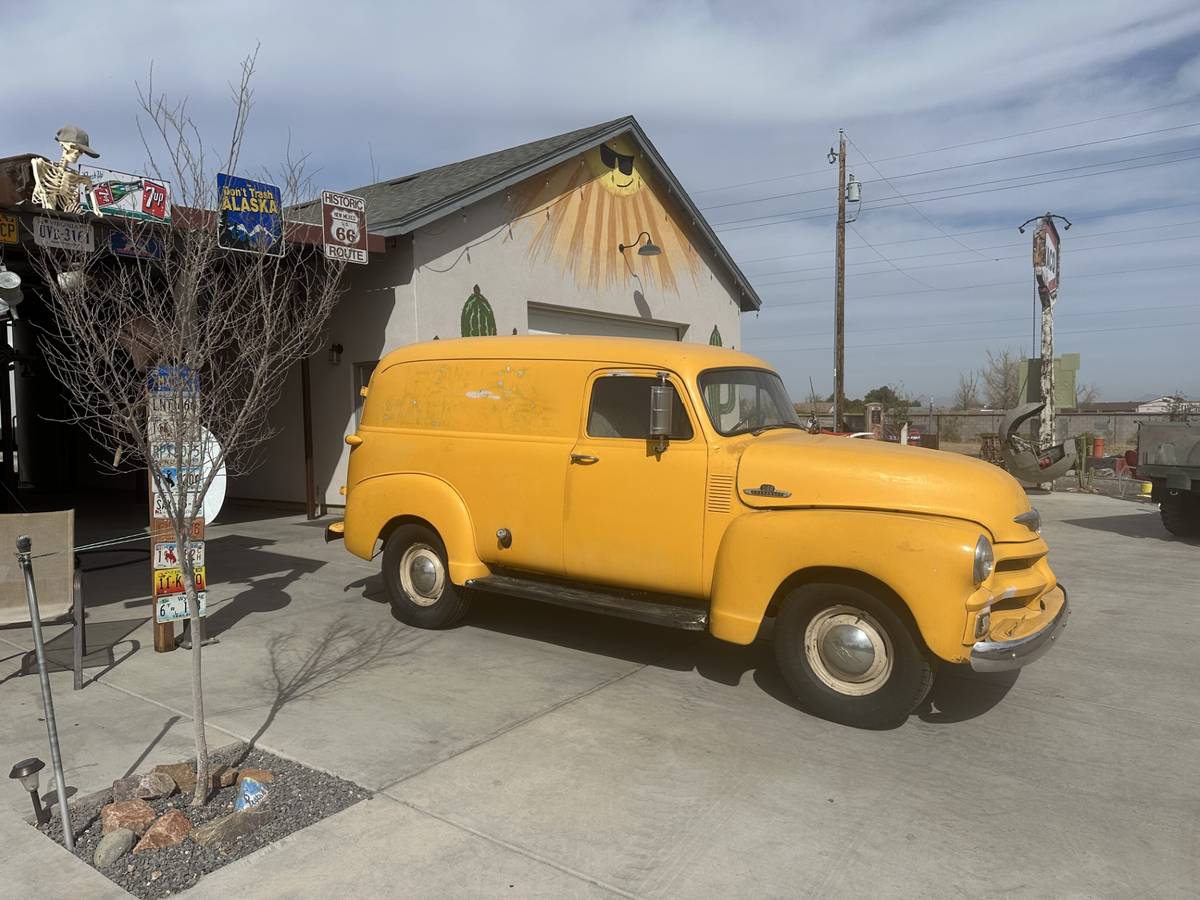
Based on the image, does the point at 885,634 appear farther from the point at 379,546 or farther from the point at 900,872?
the point at 379,546

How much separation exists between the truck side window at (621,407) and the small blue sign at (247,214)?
2227 millimetres

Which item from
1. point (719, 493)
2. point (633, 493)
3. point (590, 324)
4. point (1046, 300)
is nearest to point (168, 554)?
point (633, 493)

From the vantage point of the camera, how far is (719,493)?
16.3ft

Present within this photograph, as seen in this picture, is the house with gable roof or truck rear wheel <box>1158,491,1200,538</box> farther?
the house with gable roof

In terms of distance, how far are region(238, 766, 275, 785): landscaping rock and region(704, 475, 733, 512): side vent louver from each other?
9.10 ft

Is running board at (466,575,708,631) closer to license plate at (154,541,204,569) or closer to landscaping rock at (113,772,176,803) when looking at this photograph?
license plate at (154,541,204,569)

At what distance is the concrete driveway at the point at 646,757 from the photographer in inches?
122

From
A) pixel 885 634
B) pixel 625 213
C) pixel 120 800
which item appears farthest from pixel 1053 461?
pixel 120 800

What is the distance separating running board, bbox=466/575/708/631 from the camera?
4.96 m

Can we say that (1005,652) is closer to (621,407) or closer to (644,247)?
(621,407)

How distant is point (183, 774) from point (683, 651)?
10.8 feet

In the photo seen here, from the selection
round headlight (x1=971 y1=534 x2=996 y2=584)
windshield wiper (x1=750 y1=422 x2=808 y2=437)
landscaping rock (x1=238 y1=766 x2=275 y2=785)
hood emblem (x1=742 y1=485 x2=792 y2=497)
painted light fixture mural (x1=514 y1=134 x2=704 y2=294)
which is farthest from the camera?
painted light fixture mural (x1=514 y1=134 x2=704 y2=294)

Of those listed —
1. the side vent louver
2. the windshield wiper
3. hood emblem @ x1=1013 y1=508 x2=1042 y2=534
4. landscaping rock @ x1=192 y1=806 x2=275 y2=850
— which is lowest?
landscaping rock @ x1=192 y1=806 x2=275 y2=850

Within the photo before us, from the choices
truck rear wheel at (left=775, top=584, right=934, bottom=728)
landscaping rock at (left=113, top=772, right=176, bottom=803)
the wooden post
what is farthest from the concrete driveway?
the wooden post
